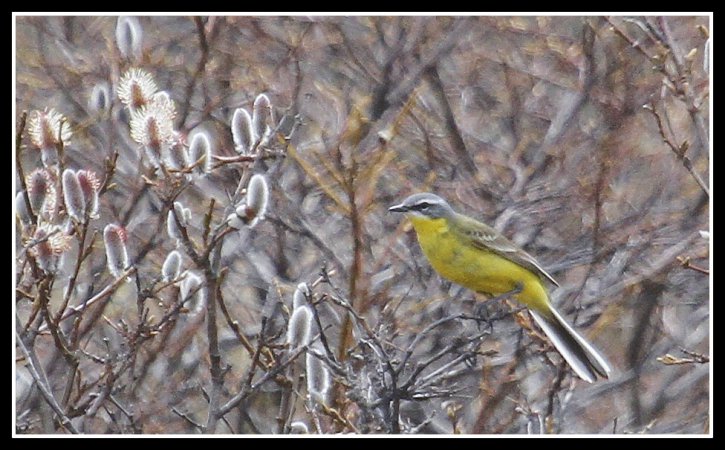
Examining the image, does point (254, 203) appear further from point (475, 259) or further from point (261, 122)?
point (475, 259)

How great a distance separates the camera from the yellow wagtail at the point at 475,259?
5176 millimetres

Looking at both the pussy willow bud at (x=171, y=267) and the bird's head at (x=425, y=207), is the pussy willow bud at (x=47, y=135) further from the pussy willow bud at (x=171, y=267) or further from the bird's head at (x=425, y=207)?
the bird's head at (x=425, y=207)

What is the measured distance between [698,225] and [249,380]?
10.9 ft

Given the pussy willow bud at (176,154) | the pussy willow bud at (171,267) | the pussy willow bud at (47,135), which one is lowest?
the pussy willow bud at (171,267)

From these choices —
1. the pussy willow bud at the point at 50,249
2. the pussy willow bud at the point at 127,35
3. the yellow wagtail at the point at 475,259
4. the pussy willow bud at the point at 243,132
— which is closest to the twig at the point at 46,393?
the pussy willow bud at the point at 50,249

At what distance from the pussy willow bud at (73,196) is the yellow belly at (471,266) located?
6.70ft

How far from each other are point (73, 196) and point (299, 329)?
893mm

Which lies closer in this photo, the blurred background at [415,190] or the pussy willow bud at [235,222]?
the pussy willow bud at [235,222]

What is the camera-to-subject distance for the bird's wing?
5273 mm

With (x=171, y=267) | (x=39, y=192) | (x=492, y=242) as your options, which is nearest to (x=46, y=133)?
(x=39, y=192)

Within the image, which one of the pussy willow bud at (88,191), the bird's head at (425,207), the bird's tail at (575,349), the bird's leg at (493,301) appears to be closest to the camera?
the pussy willow bud at (88,191)

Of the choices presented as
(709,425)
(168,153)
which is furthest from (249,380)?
(709,425)

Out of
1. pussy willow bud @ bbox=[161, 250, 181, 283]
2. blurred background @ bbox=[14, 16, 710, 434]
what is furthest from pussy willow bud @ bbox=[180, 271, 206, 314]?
blurred background @ bbox=[14, 16, 710, 434]

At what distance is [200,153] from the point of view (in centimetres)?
383
